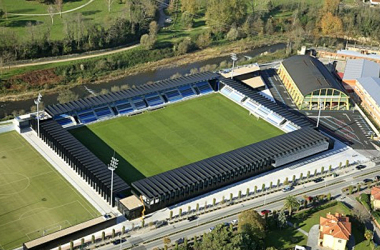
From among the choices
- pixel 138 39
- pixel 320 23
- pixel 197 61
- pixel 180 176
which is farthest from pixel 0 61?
pixel 320 23

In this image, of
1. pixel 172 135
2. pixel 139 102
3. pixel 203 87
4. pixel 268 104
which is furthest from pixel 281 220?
Result: pixel 203 87

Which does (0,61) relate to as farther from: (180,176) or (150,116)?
(180,176)

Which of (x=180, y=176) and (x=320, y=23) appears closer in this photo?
(x=180, y=176)

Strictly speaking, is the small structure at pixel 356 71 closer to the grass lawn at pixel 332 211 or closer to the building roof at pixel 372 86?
the building roof at pixel 372 86

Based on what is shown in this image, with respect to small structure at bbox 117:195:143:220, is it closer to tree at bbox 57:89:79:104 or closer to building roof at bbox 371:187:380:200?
building roof at bbox 371:187:380:200

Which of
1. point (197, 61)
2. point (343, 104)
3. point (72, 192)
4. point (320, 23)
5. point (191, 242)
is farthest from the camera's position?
point (320, 23)

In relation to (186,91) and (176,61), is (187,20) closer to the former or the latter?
(176,61)

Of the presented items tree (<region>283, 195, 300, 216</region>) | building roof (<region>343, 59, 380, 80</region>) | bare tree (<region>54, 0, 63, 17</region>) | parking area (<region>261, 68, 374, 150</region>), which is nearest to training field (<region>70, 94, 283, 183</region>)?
parking area (<region>261, 68, 374, 150</region>)
